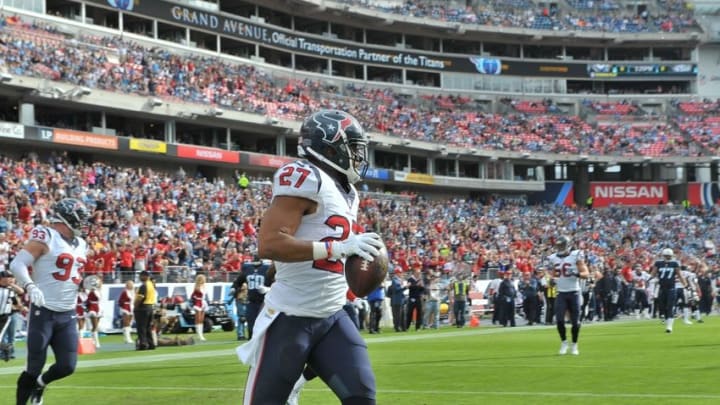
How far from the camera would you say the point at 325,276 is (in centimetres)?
575

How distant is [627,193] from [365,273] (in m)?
67.9

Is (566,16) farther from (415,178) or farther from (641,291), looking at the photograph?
(641,291)

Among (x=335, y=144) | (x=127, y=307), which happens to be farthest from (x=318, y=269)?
(x=127, y=307)

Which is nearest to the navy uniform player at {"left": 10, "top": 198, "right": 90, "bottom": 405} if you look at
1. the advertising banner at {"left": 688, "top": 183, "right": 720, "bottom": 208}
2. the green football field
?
the green football field

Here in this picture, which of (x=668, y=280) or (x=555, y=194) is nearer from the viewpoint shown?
(x=668, y=280)

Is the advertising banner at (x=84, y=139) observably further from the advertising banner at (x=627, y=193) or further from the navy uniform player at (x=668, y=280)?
the advertising banner at (x=627, y=193)

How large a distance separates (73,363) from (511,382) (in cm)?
545

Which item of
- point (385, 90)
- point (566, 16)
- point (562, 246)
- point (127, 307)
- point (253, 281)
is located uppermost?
point (566, 16)

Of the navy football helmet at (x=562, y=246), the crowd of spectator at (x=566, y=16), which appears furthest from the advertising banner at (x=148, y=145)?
the navy football helmet at (x=562, y=246)

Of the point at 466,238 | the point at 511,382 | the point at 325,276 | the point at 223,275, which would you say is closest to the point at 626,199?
the point at 466,238

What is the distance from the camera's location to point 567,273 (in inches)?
640

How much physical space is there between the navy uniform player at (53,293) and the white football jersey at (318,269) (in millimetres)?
4128

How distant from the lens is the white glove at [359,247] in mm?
5363

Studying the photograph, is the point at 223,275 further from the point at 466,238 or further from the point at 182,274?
the point at 466,238
